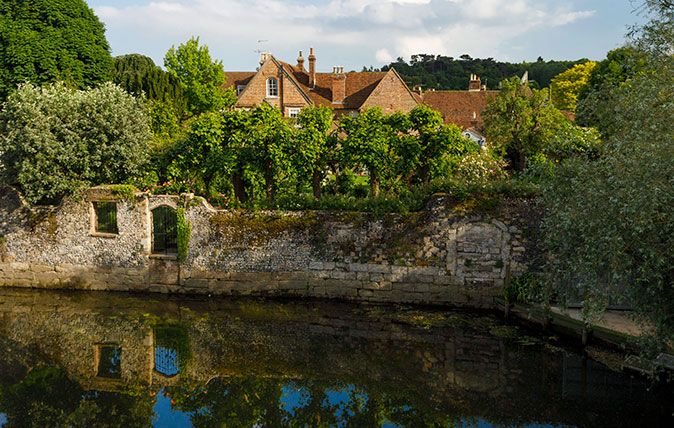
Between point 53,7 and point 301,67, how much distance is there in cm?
2526

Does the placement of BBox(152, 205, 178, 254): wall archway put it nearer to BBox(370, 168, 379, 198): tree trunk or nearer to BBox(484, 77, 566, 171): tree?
BBox(370, 168, 379, 198): tree trunk

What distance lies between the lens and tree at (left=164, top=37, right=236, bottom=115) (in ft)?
133

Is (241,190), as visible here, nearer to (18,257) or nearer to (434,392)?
(18,257)

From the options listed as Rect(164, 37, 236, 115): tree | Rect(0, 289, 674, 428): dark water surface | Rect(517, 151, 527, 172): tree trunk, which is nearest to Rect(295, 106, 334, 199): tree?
Rect(0, 289, 674, 428): dark water surface

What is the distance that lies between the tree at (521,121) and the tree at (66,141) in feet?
58.1

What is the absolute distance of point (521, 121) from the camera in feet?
96.8

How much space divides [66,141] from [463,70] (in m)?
106

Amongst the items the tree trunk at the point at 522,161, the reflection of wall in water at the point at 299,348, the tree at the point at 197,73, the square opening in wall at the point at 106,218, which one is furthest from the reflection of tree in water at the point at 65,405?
the tree at the point at 197,73

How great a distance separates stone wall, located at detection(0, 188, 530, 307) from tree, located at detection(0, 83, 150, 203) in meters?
0.89

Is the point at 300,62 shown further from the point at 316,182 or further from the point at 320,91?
the point at 316,182

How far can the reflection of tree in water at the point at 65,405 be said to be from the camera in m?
11.5

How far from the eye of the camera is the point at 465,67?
119812 millimetres

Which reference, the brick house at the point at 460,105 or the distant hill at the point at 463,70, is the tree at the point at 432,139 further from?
the distant hill at the point at 463,70

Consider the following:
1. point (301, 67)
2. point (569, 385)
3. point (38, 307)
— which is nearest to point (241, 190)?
point (38, 307)
